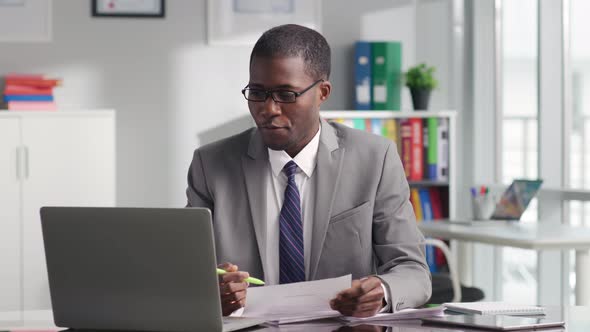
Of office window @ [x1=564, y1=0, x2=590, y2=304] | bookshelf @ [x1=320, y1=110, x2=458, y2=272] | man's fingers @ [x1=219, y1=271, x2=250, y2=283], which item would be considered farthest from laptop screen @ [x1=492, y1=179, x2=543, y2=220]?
man's fingers @ [x1=219, y1=271, x2=250, y2=283]

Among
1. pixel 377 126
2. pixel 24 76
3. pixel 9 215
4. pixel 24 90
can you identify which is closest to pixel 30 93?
pixel 24 90

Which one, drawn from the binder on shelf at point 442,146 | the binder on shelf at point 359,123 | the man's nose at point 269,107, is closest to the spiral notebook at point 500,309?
the man's nose at point 269,107

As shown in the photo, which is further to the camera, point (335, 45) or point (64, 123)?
point (335, 45)

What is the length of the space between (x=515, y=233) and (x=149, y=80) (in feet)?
7.49

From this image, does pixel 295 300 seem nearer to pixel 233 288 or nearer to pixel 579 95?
pixel 233 288

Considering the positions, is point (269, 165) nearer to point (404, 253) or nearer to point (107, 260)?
point (404, 253)

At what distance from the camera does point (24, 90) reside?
474cm

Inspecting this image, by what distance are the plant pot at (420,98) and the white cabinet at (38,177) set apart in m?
1.74

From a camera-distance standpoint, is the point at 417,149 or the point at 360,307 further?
the point at 417,149

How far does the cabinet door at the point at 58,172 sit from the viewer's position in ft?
15.1

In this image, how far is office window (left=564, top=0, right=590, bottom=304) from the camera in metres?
4.70

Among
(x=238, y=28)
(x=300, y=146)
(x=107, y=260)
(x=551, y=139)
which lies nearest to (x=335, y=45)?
(x=238, y=28)

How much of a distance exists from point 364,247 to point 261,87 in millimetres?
478

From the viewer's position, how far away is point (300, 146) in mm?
2242
